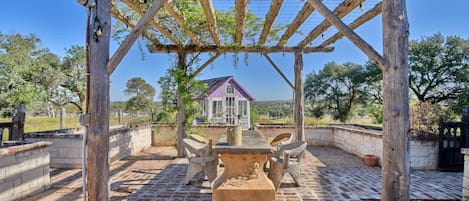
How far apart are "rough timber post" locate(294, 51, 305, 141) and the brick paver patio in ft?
2.37

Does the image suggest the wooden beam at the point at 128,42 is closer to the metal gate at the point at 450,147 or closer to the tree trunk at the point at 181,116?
the tree trunk at the point at 181,116

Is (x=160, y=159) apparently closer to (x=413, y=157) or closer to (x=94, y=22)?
(x=94, y=22)

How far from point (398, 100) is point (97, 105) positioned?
2638 millimetres

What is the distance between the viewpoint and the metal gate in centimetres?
482

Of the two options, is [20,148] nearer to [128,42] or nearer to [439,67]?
[128,42]

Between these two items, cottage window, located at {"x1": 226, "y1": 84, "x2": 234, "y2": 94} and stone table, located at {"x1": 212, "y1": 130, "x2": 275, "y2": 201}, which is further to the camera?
cottage window, located at {"x1": 226, "y1": 84, "x2": 234, "y2": 94}

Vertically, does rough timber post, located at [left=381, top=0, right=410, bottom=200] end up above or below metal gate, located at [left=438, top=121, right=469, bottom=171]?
above

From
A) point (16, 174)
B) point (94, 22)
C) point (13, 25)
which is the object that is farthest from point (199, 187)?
point (13, 25)

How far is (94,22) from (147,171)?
3313 millimetres

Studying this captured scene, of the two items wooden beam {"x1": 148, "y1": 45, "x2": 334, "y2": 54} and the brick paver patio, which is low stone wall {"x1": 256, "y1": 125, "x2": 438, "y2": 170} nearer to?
the brick paver patio

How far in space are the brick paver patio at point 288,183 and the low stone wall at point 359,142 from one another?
309 mm

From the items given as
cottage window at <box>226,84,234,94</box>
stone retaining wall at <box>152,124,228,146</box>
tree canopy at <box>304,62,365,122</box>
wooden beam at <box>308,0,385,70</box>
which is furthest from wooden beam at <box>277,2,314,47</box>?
tree canopy at <box>304,62,365,122</box>

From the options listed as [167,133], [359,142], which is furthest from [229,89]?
[359,142]

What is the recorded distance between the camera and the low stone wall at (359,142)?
4.97 metres
